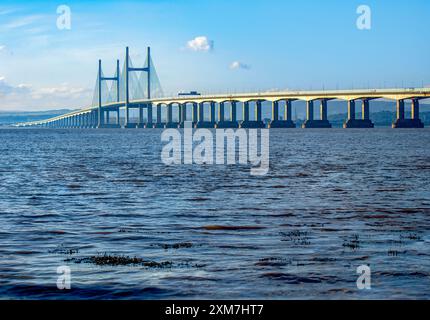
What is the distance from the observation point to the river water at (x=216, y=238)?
1376 centimetres

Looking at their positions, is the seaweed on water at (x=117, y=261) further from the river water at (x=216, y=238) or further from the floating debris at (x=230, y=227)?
the floating debris at (x=230, y=227)

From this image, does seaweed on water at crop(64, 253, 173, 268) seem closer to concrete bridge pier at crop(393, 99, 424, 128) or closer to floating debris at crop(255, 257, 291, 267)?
floating debris at crop(255, 257, 291, 267)

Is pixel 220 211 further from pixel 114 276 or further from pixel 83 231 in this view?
pixel 114 276

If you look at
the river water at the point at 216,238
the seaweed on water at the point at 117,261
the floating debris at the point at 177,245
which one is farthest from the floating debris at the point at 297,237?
the seaweed on water at the point at 117,261

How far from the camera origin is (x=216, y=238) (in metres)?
18.8

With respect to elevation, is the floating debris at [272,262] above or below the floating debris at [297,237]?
below

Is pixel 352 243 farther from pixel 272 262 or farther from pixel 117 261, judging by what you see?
pixel 117 261

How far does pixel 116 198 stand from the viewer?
28625 mm

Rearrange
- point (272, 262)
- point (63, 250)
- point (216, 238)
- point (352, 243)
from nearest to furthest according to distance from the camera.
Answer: point (272, 262) < point (63, 250) < point (352, 243) < point (216, 238)

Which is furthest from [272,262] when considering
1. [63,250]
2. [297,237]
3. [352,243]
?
[63,250]

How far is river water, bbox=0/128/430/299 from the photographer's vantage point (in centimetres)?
1376

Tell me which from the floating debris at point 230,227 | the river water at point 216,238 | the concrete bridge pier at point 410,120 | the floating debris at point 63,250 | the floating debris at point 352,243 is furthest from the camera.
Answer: the concrete bridge pier at point 410,120

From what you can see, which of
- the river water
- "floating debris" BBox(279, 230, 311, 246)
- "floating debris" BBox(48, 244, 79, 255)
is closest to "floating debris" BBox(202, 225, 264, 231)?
the river water
